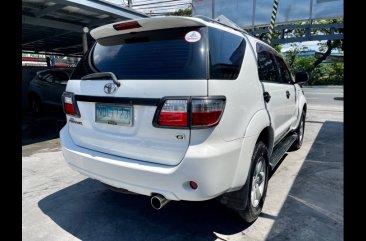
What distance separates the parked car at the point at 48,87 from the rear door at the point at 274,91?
24.1 ft

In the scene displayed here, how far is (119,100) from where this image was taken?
2.44m

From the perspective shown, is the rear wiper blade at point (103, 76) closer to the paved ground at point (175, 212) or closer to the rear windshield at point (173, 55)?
the rear windshield at point (173, 55)

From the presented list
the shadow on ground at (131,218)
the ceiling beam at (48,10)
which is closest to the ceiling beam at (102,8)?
the ceiling beam at (48,10)

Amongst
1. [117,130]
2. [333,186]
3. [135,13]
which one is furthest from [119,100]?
[135,13]

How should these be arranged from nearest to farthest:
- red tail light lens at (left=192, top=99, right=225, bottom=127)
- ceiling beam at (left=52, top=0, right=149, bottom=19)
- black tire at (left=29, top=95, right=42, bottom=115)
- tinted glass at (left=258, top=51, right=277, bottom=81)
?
red tail light lens at (left=192, top=99, right=225, bottom=127), tinted glass at (left=258, top=51, right=277, bottom=81), ceiling beam at (left=52, top=0, right=149, bottom=19), black tire at (left=29, top=95, right=42, bottom=115)

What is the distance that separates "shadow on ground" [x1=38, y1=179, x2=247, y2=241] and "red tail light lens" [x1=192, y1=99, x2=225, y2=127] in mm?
1189

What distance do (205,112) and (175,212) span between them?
1.50m

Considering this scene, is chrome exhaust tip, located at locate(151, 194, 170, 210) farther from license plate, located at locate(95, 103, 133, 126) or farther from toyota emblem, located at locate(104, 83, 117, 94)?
toyota emblem, located at locate(104, 83, 117, 94)

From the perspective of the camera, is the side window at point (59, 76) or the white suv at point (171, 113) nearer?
the white suv at point (171, 113)

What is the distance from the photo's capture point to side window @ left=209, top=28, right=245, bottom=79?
7.64 feet

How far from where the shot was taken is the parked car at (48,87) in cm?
952

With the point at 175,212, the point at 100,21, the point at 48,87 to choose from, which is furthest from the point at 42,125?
the point at 175,212

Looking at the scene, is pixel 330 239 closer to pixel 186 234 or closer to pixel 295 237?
pixel 295 237

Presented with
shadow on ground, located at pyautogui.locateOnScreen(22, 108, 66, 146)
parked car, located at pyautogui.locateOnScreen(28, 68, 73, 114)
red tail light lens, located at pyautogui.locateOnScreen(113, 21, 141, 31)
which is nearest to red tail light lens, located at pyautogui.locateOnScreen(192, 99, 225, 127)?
red tail light lens, located at pyautogui.locateOnScreen(113, 21, 141, 31)
